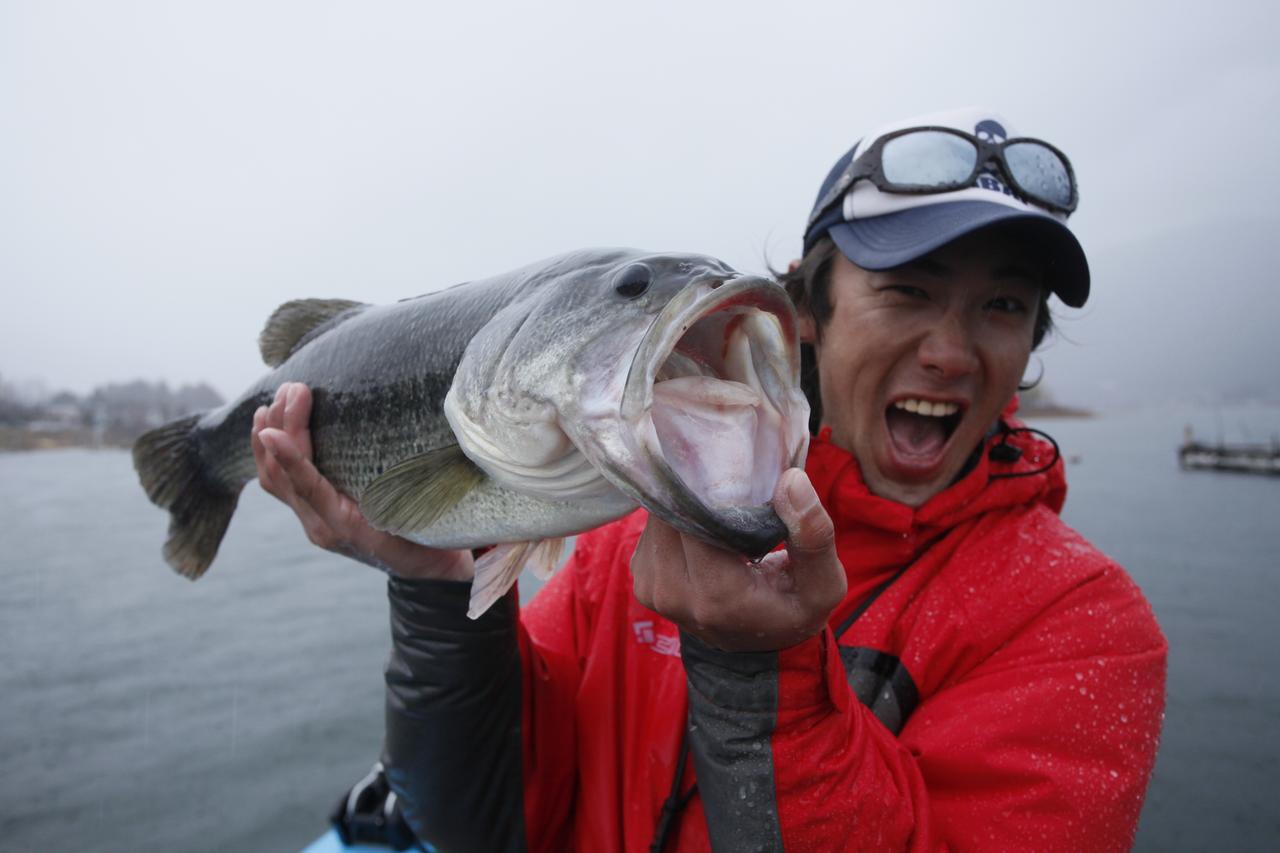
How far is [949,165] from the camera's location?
2342mm

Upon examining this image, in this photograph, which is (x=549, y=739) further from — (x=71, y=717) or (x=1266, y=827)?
(x=71, y=717)

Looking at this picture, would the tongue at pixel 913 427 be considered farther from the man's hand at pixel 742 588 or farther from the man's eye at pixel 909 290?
the man's hand at pixel 742 588

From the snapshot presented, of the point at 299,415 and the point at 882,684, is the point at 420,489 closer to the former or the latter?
the point at 299,415

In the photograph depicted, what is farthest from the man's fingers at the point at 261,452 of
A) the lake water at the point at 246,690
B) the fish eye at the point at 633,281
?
the lake water at the point at 246,690

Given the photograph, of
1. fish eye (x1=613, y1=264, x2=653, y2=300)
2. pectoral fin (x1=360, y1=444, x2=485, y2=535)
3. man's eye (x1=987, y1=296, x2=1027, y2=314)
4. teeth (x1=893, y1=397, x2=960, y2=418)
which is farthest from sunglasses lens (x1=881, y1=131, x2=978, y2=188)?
pectoral fin (x1=360, y1=444, x2=485, y2=535)

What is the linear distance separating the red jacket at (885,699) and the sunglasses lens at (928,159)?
93cm

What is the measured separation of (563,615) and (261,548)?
2251 cm

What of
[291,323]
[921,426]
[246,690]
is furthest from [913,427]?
[246,690]

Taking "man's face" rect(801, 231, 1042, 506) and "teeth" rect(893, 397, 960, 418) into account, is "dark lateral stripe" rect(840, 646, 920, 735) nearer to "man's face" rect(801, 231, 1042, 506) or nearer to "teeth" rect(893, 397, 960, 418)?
"man's face" rect(801, 231, 1042, 506)

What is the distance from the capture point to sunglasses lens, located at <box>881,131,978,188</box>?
229cm

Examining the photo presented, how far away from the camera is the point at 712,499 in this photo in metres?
1.14

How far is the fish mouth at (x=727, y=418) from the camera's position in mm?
1095

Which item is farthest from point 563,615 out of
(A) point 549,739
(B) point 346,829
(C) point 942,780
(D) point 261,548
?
(D) point 261,548

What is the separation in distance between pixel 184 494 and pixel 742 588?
2.73 m
